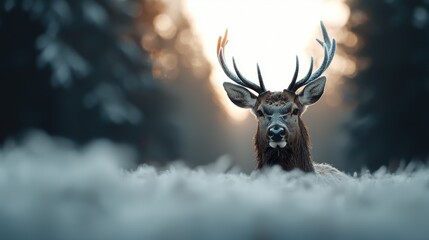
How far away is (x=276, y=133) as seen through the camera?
790 cm

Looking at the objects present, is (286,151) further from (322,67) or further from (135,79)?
(135,79)

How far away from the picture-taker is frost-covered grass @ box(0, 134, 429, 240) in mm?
3127

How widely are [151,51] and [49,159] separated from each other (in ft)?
81.8

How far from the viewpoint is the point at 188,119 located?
171ft

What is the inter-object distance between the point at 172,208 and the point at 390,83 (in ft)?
73.4

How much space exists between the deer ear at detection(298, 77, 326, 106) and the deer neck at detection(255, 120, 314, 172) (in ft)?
1.70

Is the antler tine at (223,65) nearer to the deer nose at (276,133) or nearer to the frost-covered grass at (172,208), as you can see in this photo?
the deer nose at (276,133)

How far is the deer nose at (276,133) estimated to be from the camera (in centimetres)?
789

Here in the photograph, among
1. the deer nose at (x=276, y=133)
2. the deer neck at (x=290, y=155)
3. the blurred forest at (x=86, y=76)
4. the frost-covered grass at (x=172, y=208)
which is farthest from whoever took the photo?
the blurred forest at (x=86, y=76)

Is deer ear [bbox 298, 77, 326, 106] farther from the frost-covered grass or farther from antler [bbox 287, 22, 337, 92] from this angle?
the frost-covered grass

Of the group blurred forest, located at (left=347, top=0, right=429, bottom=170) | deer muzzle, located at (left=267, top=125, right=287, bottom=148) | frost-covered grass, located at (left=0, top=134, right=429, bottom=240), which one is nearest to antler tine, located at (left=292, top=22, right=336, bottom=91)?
deer muzzle, located at (left=267, top=125, right=287, bottom=148)

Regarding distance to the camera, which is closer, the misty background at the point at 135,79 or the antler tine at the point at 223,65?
the antler tine at the point at 223,65

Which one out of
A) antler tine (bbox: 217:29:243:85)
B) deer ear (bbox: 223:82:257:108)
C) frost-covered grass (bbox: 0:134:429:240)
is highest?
antler tine (bbox: 217:29:243:85)

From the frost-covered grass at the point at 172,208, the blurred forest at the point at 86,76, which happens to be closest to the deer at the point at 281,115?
the frost-covered grass at the point at 172,208
